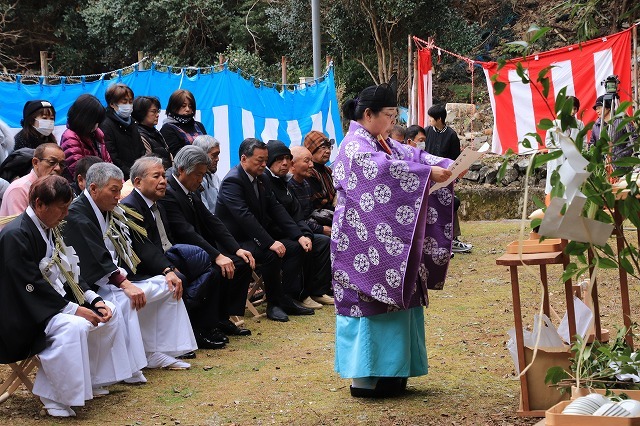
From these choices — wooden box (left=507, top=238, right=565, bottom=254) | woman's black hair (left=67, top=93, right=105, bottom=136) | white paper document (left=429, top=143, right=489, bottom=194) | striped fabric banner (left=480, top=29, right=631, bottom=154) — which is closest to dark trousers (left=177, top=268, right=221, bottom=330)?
woman's black hair (left=67, top=93, right=105, bottom=136)

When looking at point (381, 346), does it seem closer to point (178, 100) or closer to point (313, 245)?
point (313, 245)

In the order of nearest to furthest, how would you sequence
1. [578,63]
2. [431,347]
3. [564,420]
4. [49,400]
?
[564,420] → [49,400] → [431,347] → [578,63]

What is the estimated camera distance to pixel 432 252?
17.8 feet

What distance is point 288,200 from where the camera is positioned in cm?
875

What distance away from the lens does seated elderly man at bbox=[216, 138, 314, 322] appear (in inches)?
320

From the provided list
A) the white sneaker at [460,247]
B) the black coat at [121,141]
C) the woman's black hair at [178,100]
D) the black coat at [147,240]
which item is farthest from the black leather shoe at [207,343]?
the white sneaker at [460,247]

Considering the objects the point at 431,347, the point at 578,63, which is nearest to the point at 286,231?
the point at 431,347

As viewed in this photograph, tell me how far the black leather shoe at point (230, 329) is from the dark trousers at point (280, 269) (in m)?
0.82

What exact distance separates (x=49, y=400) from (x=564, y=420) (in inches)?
122

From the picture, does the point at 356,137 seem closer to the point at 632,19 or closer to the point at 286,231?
the point at 286,231

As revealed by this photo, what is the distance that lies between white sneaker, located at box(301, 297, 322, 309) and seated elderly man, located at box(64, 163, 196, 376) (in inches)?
92.6

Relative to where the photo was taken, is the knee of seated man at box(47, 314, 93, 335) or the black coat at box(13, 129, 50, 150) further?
the black coat at box(13, 129, 50, 150)

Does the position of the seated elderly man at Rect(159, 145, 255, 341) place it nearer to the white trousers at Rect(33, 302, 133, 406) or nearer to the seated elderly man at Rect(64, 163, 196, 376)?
the seated elderly man at Rect(64, 163, 196, 376)

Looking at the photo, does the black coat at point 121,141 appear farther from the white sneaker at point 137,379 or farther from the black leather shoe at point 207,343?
the white sneaker at point 137,379
